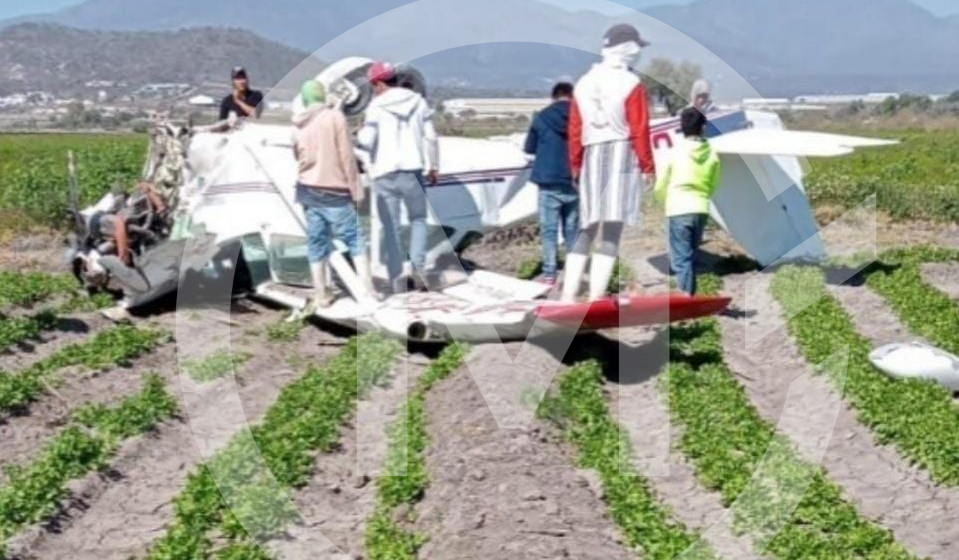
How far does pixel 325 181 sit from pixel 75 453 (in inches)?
132

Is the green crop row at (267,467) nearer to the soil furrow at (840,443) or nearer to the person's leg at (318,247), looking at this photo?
the person's leg at (318,247)

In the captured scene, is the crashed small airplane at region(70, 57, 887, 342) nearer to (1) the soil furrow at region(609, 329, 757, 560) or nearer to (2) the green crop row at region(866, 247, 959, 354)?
(1) the soil furrow at region(609, 329, 757, 560)

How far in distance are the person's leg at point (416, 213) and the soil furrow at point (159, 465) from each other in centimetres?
97

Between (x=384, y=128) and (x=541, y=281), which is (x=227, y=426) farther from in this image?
(x=541, y=281)

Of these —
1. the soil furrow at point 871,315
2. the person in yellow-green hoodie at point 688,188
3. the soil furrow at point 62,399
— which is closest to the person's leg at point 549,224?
the person in yellow-green hoodie at point 688,188

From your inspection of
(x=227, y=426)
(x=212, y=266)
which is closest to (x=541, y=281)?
(x=212, y=266)

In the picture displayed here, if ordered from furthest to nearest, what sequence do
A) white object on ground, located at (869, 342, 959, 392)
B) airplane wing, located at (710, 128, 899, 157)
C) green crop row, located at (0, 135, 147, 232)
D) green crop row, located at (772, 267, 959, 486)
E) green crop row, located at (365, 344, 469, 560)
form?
green crop row, located at (0, 135, 147, 232) → airplane wing, located at (710, 128, 899, 157) → white object on ground, located at (869, 342, 959, 392) → green crop row, located at (772, 267, 959, 486) → green crop row, located at (365, 344, 469, 560)

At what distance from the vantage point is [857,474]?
747cm

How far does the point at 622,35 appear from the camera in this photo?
9.20m

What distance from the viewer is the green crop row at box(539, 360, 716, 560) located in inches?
252

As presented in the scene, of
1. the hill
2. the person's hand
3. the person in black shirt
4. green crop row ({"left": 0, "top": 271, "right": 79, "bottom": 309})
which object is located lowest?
the hill

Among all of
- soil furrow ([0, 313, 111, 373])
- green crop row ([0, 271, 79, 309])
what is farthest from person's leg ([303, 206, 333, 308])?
green crop row ([0, 271, 79, 309])

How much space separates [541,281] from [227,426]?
3.80m

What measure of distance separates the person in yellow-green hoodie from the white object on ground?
169 centimetres
